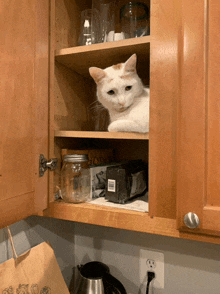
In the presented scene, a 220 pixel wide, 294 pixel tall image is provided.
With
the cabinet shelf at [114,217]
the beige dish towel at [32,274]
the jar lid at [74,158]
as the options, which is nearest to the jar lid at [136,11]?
the jar lid at [74,158]

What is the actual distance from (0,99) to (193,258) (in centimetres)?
95

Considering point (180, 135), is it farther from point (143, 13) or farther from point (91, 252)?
point (91, 252)

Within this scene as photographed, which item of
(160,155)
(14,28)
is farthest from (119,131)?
(14,28)

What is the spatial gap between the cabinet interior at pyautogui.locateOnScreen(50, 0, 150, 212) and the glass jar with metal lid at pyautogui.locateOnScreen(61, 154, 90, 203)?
29 mm

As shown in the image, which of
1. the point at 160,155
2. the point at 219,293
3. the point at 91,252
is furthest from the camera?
the point at 91,252

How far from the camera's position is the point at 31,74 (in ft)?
2.02

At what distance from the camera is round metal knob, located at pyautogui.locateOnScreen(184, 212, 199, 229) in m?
0.53

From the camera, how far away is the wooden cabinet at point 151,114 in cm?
53

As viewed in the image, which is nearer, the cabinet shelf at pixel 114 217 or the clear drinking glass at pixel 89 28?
the cabinet shelf at pixel 114 217

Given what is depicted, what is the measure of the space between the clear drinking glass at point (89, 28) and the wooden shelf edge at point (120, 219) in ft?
1.95

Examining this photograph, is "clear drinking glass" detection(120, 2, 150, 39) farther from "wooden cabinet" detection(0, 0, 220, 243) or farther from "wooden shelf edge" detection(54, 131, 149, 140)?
"wooden shelf edge" detection(54, 131, 149, 140)

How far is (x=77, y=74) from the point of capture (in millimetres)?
954

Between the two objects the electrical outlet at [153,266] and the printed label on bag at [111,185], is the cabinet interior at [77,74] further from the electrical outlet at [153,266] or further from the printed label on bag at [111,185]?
the electrical outlet at [153,266]

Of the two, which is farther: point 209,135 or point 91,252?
point 91,252
